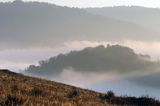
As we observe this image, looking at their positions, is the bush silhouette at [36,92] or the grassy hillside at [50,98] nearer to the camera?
the grassy hillside at [50,98]

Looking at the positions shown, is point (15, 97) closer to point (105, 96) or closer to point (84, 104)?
point (84, 104)

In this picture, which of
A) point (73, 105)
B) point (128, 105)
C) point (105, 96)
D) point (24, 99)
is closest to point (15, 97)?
point (24, 99)

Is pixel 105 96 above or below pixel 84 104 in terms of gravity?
above

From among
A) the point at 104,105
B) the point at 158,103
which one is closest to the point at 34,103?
the point at 104,105

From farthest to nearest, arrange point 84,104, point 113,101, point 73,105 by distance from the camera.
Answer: point 113,101
point 84,104
point 73,105

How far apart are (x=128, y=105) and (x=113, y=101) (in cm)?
161

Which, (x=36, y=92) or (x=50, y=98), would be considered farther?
(x=36, y=92)

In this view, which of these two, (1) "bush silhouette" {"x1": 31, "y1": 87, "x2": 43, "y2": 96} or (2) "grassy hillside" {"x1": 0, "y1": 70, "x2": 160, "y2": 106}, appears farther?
(1) "bush silhouette" {"x1": 31, "y1": 87, "x2": 43, "y2": 96}

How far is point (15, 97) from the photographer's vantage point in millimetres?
22859

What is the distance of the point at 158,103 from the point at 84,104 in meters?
9.08

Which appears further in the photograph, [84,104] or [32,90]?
[32,90]

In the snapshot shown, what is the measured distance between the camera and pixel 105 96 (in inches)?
1382

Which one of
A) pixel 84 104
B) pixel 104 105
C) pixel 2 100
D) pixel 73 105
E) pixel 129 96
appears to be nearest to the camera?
pixel 2 100

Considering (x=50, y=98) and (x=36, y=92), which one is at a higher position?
(x=36, y=92)
